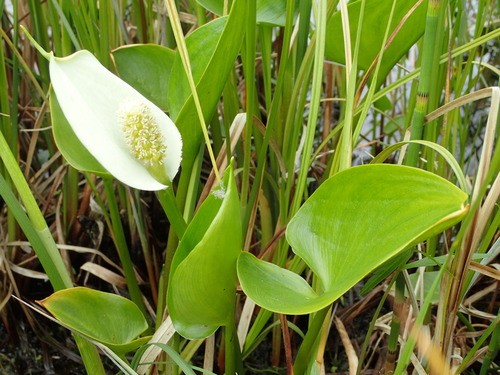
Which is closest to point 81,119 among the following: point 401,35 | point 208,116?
point 208,116

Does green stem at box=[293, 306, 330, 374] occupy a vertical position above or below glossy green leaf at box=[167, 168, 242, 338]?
below

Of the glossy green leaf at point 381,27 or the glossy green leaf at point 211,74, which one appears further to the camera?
the glossy green leaf at point 381,27

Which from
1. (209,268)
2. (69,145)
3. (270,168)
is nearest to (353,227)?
(209,268)

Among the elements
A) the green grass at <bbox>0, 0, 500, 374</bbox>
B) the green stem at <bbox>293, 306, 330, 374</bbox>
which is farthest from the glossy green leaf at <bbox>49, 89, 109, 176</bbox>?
the green stem at <bbox>293, 306, 330, 374</bbox>

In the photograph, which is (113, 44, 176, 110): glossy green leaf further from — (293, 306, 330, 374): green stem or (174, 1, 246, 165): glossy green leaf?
(293, 306, 330, 374): green stem

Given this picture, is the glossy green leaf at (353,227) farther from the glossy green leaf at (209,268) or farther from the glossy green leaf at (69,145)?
the glossy green leaf at (69,145)

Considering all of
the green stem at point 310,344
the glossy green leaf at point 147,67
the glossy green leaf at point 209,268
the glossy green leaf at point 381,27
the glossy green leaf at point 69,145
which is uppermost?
the glossy green leaf at point 381,27

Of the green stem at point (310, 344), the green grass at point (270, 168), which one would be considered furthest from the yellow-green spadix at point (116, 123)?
the green stem at point (310, 344)
